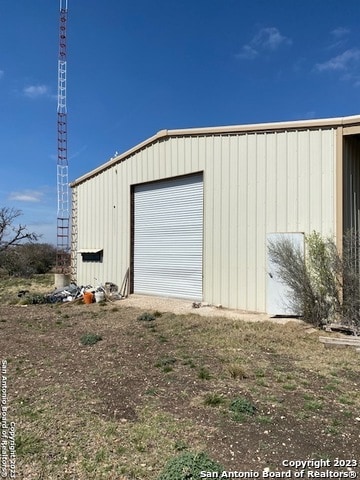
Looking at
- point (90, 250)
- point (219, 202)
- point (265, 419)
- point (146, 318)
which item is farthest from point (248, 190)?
point (90, 250)

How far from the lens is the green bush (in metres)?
2.93

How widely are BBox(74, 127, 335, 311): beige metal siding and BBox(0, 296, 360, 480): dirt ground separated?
96.3 inches

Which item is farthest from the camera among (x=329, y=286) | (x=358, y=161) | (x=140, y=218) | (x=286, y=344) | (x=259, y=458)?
(x=140, y=218)

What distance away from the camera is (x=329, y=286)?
359 inches

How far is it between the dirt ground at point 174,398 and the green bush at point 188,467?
15 centimetres

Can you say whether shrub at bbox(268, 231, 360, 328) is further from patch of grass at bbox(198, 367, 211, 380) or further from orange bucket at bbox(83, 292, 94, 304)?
orange bucket at bbox(83, 292, 94, 304)

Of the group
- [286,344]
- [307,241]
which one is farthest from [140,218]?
[286,344]

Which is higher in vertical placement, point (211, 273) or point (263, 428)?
point (211, 273)

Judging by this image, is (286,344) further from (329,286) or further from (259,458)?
(259,458)

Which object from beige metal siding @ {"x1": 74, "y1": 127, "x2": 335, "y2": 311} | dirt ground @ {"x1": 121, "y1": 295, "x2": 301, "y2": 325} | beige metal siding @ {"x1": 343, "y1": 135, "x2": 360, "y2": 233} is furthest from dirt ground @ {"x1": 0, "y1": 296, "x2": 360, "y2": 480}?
beige metal siding @ {"x1": 343, "y1": 135, "x2": 360, "y2": 233}

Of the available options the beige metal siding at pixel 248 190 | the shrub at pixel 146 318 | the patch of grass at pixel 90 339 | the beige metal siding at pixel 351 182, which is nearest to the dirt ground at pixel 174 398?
the patch of grass at pixel 90 339

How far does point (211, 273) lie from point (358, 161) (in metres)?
4.93

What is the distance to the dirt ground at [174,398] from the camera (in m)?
3.38

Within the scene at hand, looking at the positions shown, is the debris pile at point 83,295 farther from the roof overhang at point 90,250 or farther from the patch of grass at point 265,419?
the patch of grass at point 265,419
